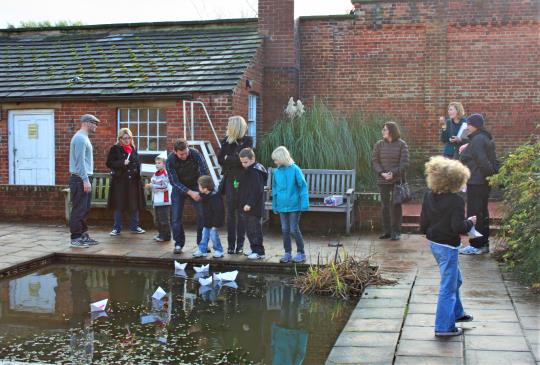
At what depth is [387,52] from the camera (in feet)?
50.6

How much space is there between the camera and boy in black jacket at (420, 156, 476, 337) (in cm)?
525

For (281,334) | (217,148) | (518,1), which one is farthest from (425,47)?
(281,334)

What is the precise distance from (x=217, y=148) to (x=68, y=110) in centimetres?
343

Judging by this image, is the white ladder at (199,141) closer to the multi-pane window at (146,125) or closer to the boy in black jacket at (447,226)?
the multi-pane window at (146,125)

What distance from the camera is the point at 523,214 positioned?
718cm

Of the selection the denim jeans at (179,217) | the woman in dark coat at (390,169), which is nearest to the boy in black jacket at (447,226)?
A: the denim jeans at (179,217)

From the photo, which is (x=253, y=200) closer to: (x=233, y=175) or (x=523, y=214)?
(x=233, y=175)

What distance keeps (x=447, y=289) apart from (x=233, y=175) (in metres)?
4.22

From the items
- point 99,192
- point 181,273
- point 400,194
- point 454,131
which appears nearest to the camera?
point 181,273

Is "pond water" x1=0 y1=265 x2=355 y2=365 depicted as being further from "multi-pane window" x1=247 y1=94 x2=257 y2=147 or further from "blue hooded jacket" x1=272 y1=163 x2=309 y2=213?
"multi-pane window" x1=247 y1=94 x2=257 y2=147

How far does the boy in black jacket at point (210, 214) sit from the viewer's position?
8625mm

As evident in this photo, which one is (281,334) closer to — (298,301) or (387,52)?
(298,301)

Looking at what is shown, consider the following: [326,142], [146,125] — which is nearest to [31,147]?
[146,125]

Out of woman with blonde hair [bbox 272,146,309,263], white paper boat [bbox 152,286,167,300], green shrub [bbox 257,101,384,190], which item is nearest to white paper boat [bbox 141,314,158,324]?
white paper boat [bbox 152,286,167,300]
